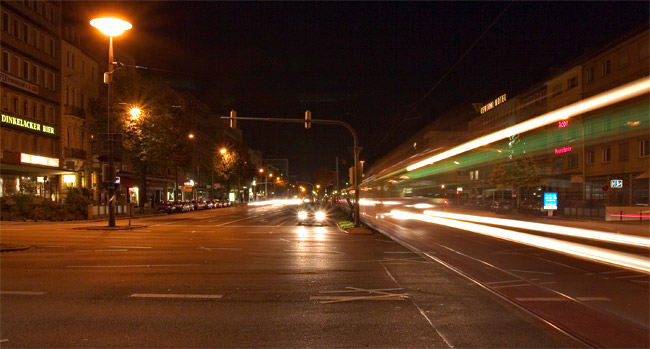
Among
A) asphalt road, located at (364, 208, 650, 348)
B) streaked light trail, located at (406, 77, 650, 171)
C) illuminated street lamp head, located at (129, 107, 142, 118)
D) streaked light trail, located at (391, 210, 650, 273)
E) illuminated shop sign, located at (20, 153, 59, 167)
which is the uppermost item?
illuminated street lamp head, located at (129, 107, 142, 118)

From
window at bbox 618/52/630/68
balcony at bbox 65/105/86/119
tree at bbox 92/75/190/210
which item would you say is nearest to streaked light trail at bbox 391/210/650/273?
window at bbox 618/52/630/68

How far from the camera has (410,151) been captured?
26.0 m

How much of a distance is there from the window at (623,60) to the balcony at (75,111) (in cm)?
4737

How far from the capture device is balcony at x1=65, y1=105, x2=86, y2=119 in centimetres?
5119

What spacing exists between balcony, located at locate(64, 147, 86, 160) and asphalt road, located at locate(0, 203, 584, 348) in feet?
126

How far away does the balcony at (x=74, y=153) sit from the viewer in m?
51.4

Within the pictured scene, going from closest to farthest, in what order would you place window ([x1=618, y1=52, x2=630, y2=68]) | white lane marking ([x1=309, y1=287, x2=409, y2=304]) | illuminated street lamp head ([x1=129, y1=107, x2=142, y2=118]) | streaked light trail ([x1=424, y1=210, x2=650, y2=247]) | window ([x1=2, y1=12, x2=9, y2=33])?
white lane marking ([x1=309, y1=287, x2=409, y2=304])
streaked light trail ([x1=424, y1=210, x2=650, y2=247])
window ([x1=618, y1=52, x2=630, y2=68])
window ([x1=2, y1=12, x2=9, y2=33])
illuminated street lamp head ([x1=129, y1=107, x2=142, y2=118])

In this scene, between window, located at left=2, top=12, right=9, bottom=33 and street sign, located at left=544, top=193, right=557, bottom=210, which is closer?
street sign, located at left=544, top=193, right=557, bottom=210

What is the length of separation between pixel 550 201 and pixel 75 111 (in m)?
44.5

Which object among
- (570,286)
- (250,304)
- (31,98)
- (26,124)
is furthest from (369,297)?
(31,98)

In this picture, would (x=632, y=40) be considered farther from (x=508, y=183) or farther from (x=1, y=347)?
(x=1, y=347)

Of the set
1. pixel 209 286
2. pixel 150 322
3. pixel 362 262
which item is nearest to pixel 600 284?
pixel 362 262

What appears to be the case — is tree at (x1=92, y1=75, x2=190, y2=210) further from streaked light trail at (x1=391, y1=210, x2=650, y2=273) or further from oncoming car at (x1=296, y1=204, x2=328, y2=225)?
streaked light trail at (x1=391, y1=210, x2=650, y2=273)

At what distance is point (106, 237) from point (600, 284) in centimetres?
1951
